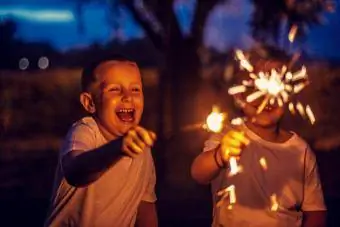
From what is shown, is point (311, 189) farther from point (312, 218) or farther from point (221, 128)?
point (221, 128)

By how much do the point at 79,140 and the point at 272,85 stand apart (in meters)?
1.03

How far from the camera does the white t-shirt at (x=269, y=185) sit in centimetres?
479

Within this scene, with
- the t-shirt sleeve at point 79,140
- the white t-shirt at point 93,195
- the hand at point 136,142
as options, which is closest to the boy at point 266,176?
the white t-shirt at point 93,195

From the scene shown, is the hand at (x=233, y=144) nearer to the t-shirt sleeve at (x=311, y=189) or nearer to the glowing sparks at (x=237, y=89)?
the glowing sparks at (x=237, y=89)

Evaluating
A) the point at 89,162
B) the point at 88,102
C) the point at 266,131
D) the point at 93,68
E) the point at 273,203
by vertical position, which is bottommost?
the point at 273,203

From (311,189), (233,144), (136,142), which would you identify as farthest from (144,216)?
(136,142)

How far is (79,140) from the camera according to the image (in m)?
4.33

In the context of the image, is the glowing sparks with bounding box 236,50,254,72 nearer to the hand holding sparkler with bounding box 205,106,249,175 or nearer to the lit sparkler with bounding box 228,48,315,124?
the lit sparkler with bounding box 228,48,315,124

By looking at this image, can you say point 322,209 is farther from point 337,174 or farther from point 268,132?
point 337,174

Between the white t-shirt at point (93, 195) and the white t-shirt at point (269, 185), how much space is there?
1.97 feet

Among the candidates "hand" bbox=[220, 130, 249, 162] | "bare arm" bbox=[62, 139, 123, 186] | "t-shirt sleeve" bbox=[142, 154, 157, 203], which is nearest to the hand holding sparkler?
"hand" bbox=[220, 130, 249, 162]

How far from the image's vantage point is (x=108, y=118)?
4.38m

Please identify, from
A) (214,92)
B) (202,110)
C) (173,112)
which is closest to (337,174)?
(173,112)

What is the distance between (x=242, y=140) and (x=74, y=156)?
2.78 ft
